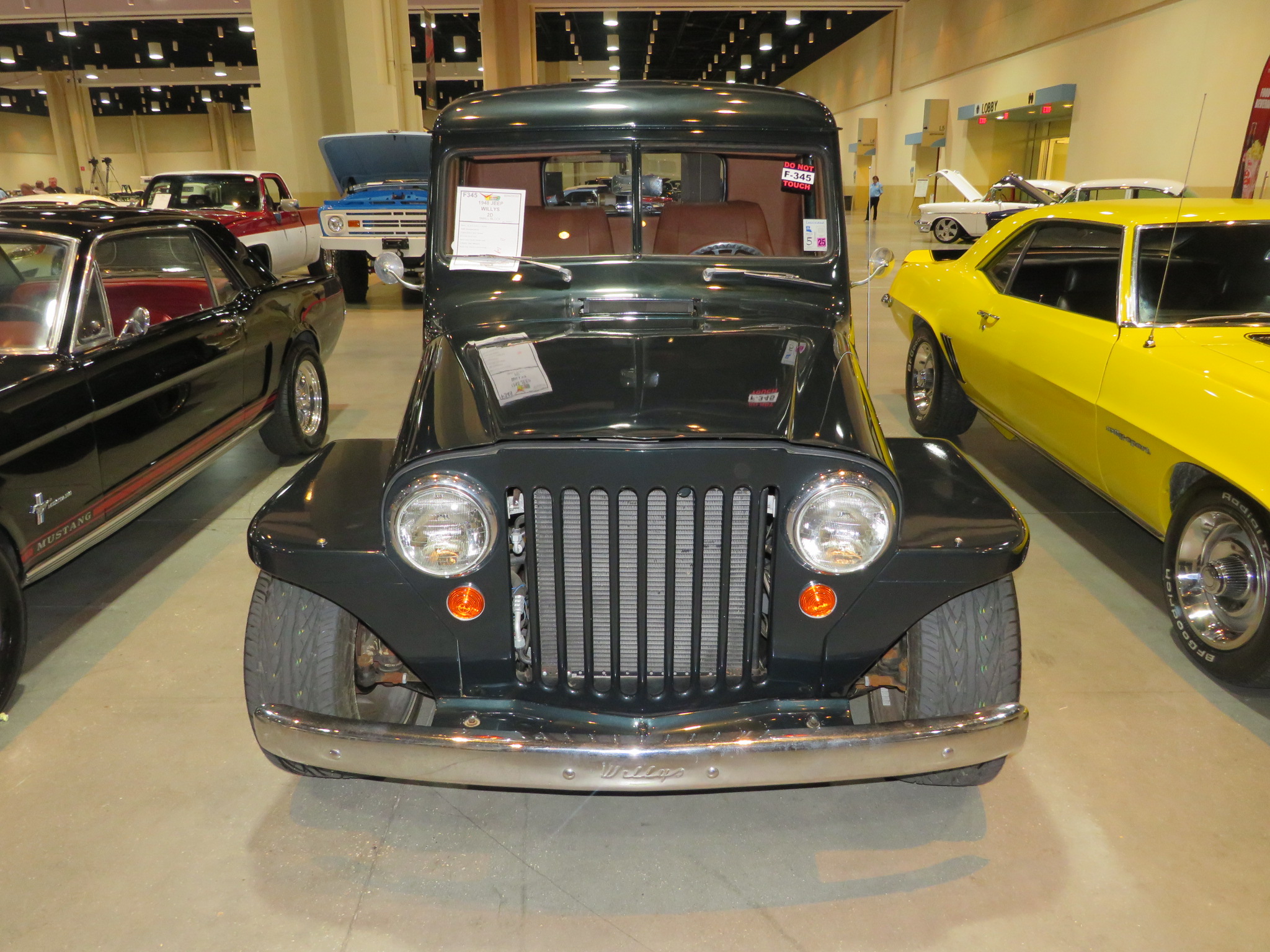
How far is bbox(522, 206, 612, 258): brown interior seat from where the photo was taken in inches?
120

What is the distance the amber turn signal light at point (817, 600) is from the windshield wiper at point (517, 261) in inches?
52.8


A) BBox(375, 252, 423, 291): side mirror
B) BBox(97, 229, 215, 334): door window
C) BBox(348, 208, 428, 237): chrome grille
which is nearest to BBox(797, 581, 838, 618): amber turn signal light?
BBox(375, 252, 423, 291): side mirror

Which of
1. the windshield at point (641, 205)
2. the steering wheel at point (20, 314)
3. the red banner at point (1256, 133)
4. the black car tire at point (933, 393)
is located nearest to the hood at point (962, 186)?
the black car tire at point (933, 393)

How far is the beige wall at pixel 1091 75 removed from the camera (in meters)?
12.5

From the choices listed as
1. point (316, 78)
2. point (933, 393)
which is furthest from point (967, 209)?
point (933, 393)

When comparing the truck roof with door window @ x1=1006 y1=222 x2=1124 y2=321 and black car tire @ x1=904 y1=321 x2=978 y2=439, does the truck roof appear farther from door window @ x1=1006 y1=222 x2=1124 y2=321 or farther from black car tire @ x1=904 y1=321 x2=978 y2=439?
black car tire @ x1=904 y1=321 x2=978 y2=439

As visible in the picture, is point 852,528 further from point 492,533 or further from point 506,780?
point 506,780

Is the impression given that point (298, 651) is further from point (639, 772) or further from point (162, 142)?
point (162, 142)

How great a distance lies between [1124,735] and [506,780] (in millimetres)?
1958

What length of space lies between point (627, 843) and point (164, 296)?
364 cm

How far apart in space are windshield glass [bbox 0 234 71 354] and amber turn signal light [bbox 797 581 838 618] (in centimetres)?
290

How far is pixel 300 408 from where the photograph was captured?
5223mm

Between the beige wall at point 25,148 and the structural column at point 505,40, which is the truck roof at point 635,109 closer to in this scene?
the structural column at point 505,40

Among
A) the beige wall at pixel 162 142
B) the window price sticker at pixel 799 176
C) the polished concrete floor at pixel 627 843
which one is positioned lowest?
the polished concrete floor at pixel 627 843
